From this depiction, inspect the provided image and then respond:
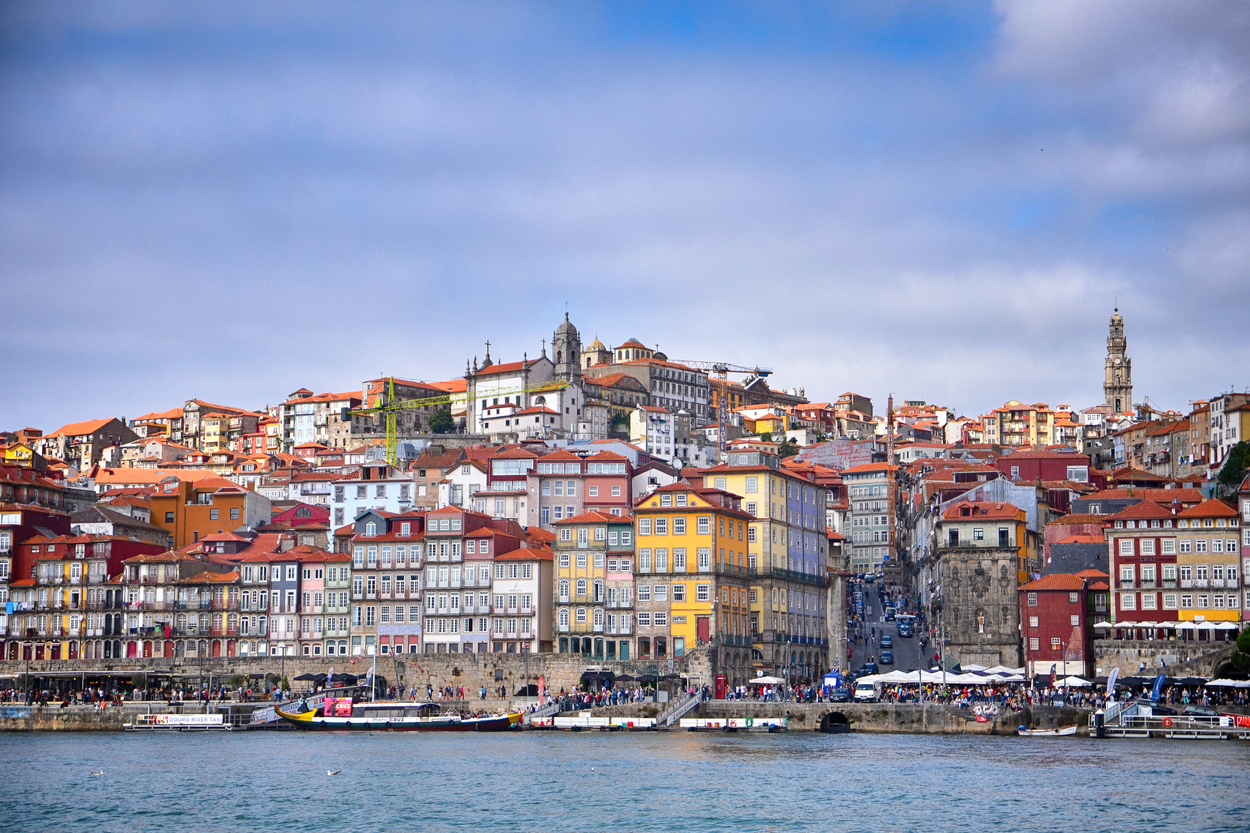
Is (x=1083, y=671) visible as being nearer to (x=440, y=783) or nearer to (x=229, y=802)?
Result: (x=440, y=783)

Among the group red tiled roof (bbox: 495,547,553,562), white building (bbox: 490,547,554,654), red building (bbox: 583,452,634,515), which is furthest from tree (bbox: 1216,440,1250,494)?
white building (bbox: 490,547,554,654)

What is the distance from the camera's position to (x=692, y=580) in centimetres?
9075

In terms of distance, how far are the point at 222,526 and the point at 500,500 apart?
69.4ft

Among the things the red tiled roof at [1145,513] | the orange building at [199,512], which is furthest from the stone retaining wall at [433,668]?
the red tiled roof at [1145,513]

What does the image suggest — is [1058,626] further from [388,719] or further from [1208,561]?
[388,719]

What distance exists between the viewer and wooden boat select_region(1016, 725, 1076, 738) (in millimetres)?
74500

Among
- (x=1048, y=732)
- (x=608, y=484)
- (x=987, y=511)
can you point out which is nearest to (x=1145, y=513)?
(x=987, y=511)

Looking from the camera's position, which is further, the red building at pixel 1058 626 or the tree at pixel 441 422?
the tree at pixel 441 422

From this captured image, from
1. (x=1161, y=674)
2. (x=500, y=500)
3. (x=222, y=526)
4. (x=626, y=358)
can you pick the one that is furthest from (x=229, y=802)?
(x=626, y=358)

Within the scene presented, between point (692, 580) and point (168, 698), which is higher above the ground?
point (692, 580)

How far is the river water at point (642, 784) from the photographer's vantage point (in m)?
53.2

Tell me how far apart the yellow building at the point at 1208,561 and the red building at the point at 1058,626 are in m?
5.06

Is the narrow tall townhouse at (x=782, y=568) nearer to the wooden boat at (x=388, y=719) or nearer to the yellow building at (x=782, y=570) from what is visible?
the yellow building at (x=782, y=570)

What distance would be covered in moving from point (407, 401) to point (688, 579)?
9852cm
